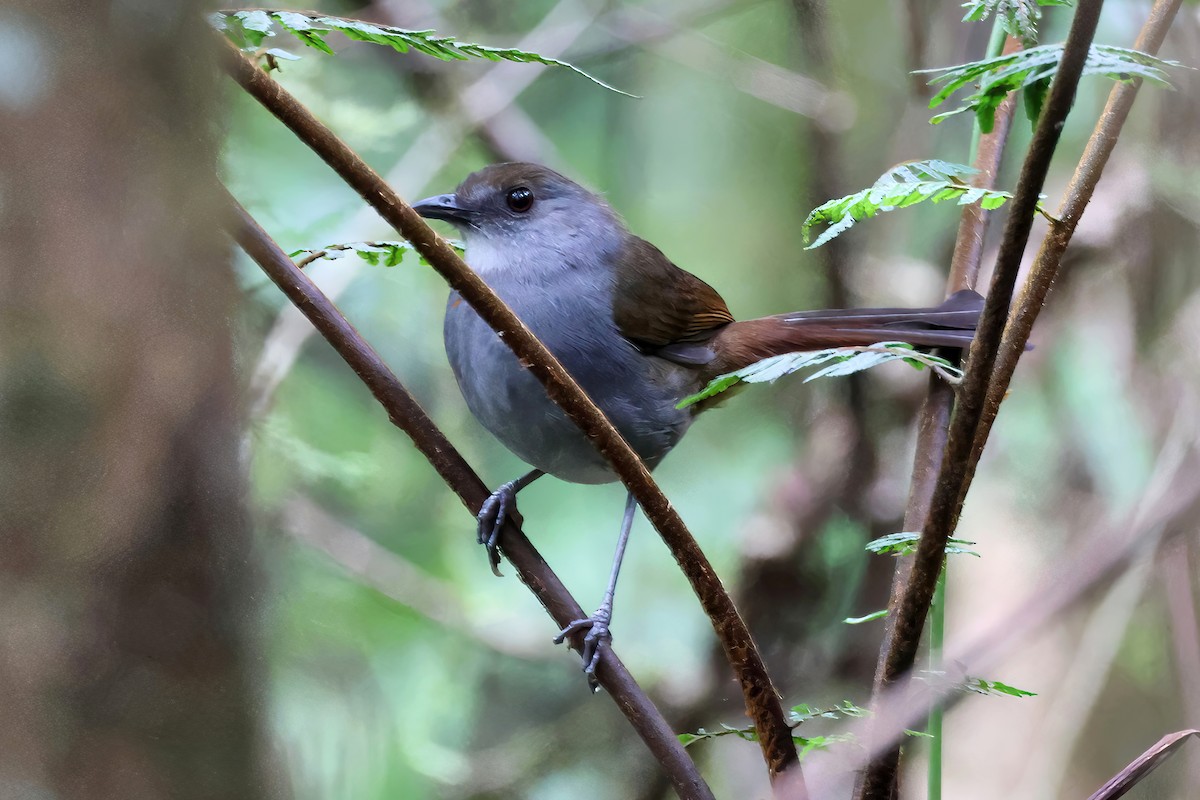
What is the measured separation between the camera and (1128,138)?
9.07 feet

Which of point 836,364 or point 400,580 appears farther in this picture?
point 400,580

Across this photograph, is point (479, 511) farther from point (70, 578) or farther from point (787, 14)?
point (787, 14)

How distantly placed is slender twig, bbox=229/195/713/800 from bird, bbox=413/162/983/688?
1.17 feet

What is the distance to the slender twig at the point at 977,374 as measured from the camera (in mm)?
687

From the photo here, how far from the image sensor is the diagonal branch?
2.76 feet

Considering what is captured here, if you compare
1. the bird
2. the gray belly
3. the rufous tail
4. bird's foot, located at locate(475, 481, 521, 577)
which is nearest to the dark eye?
the bird

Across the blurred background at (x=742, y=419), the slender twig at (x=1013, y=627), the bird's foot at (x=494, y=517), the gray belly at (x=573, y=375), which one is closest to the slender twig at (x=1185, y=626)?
the blurred background at (x=742, y=419)

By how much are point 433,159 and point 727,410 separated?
1.09 meters

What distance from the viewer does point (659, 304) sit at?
1.95 meters

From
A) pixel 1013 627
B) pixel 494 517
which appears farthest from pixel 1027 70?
pixel 494 517

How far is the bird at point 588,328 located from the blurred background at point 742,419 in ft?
2.34

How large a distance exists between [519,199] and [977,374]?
52.3 inches

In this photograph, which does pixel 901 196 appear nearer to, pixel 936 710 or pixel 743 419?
pixel 936 710

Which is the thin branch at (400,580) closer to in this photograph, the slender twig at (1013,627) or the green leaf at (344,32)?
the slender twig at (1013,627)
